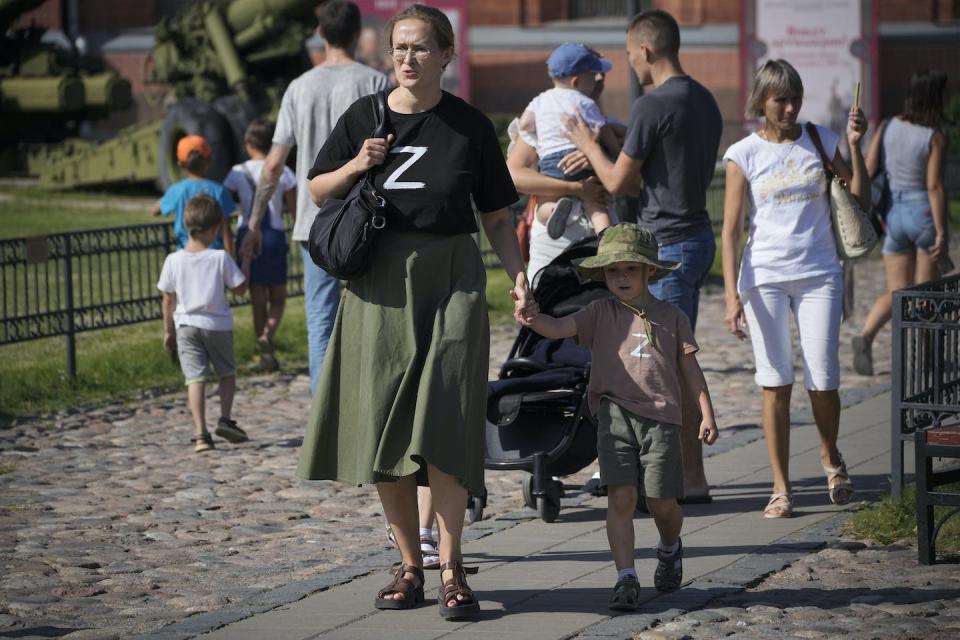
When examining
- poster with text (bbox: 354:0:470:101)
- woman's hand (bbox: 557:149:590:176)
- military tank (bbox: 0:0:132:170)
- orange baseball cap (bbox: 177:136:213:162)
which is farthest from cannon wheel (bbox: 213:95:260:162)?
woman's hand (bbox: 557:149:590:176)

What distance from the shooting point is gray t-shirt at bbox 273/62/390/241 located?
7492 mm

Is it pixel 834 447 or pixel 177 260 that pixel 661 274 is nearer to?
pixel 834 447

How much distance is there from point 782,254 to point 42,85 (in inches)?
846

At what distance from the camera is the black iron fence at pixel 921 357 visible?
6.80 m

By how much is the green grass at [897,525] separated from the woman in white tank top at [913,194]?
3.92 metres

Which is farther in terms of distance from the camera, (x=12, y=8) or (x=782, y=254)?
(x=12, y=8)

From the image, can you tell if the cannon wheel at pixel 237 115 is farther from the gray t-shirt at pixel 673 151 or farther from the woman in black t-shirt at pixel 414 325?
the woman in black t-shirt at pixel 414 325

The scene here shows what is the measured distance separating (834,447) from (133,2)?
1334 inches

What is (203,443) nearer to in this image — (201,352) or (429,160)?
(201,352)

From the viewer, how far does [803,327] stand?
273 inches

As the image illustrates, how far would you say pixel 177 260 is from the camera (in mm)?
9039

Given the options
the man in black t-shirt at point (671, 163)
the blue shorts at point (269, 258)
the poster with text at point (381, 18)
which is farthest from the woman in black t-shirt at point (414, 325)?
the poster with text at point (381, 18)

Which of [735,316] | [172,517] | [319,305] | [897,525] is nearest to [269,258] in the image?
[319,305]

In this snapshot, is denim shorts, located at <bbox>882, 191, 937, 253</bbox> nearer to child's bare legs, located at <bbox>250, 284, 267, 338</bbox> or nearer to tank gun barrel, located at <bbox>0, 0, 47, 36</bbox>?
child's bare legs, located at <bbox>250, 284, 267, 338</bbox>
